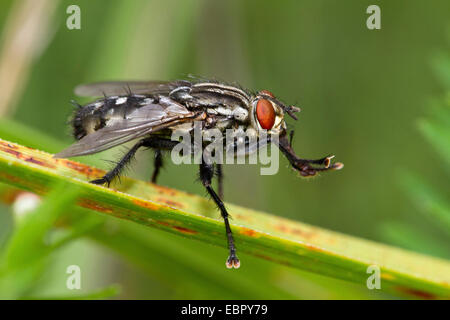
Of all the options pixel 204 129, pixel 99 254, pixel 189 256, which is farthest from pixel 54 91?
pixel 189 256

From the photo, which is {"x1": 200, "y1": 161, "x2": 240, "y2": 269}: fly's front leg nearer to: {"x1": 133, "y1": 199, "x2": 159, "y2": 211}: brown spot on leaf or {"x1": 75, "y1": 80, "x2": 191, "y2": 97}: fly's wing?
{"x1": 133, "y1": 199, "x2": 159, "y2": 211}: brown spot on leaf

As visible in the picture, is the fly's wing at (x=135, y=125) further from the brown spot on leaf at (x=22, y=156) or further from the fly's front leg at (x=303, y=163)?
the fly's front leg at (x=303, y=163)

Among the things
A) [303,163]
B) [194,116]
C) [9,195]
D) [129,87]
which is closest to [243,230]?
[303,163]

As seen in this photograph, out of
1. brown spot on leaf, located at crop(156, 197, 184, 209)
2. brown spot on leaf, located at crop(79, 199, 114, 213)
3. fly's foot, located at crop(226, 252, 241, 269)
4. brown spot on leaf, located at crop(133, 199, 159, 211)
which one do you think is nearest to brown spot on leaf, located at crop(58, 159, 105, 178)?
brown spot on leaf, located at crop(79, 199, 114, 213)

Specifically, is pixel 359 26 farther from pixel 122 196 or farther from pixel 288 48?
pixel 122 196

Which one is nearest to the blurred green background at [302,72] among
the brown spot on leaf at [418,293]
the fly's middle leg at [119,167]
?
the fly's middle leg at [119,167]
